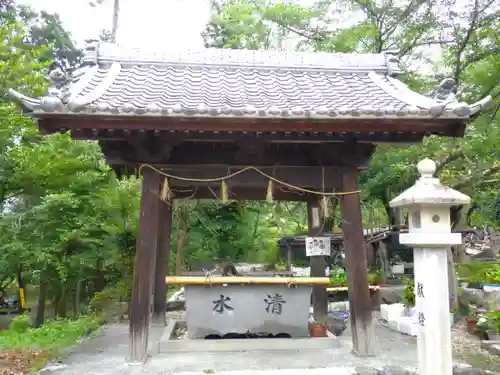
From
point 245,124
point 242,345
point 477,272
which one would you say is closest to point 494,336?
point 242,345

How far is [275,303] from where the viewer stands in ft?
23.5

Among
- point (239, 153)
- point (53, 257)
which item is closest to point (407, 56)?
point (239, 153)

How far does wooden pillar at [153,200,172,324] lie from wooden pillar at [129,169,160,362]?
5.90 ft

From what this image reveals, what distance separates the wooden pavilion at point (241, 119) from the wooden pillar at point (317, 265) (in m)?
1.29

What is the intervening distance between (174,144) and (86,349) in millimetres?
3841

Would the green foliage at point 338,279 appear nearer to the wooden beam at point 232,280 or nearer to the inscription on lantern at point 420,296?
the wooden beam at point 232,280

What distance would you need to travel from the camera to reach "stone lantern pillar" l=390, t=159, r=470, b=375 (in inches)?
183

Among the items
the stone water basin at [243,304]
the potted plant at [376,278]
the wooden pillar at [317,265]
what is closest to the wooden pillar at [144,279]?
the stone water basin at [243,304]

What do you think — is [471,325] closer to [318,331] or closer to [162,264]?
[318,331]

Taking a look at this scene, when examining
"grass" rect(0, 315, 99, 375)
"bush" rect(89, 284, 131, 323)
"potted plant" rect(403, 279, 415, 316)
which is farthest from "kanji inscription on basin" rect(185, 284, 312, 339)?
"bush" rect(89, 284, 131, 323)

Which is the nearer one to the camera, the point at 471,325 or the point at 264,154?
the point at 264,154

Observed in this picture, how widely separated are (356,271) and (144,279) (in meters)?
3.08

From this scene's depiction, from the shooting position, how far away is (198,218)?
16.7 meters

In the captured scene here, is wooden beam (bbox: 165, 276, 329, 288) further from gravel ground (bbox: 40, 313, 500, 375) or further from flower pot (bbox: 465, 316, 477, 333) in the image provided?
flower pot (bbox: 465, 316, 477, 333)
